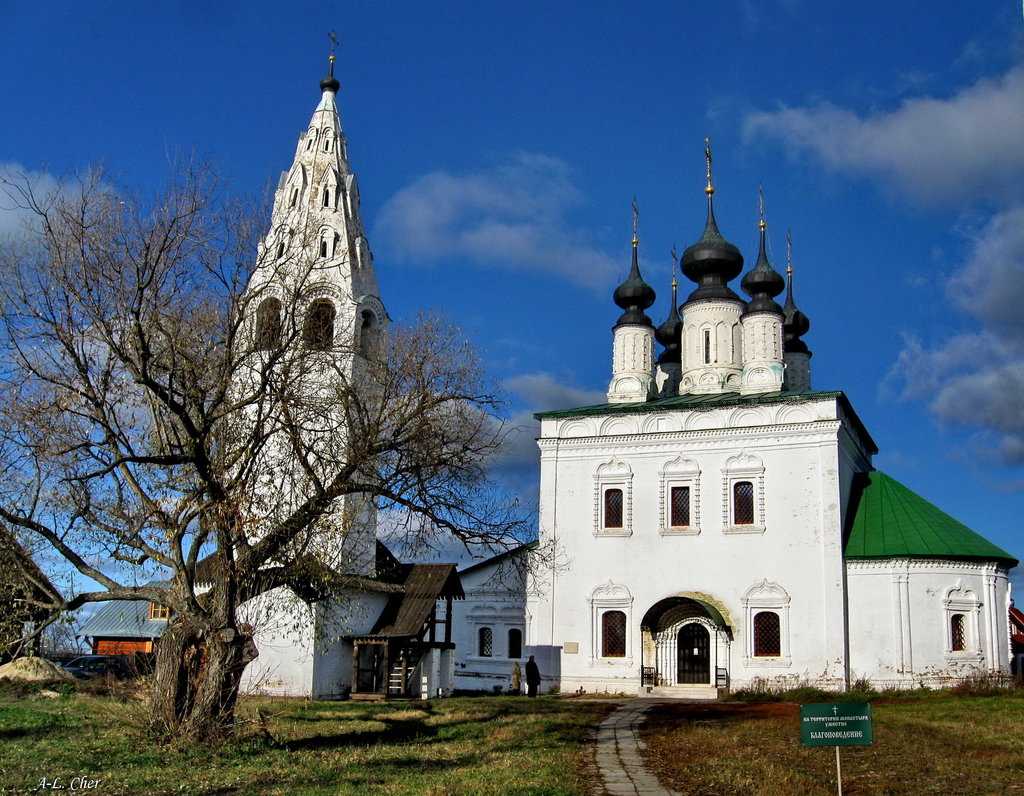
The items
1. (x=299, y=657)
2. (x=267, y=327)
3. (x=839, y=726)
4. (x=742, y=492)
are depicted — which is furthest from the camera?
(x=742, y=492)

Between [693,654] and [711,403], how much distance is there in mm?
6706

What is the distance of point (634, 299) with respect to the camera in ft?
106

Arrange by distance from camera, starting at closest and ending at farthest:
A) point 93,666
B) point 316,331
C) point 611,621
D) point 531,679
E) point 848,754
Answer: point 848,754, point 316,331, point 531,679, point 611,621, point 93,666

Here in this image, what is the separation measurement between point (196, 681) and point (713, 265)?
75.1 ft

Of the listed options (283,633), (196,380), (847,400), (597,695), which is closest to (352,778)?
(196,380)

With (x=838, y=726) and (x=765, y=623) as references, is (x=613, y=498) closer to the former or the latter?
(x=765, y=623)

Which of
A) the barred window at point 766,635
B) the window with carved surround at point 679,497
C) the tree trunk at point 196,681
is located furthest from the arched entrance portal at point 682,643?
the tree trunk at point 196,681

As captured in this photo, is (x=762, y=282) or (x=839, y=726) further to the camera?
(x=762, y=282)

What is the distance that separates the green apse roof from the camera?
84.8 ft

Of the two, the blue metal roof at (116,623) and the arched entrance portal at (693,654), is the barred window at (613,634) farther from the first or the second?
the blue metal roof at (116,623)

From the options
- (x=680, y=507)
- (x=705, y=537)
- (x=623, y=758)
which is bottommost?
(x=623, y=758)

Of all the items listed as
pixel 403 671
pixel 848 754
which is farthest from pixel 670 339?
pixel 848 754

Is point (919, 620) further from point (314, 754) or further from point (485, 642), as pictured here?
point (314, 754)

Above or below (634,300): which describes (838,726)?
below
